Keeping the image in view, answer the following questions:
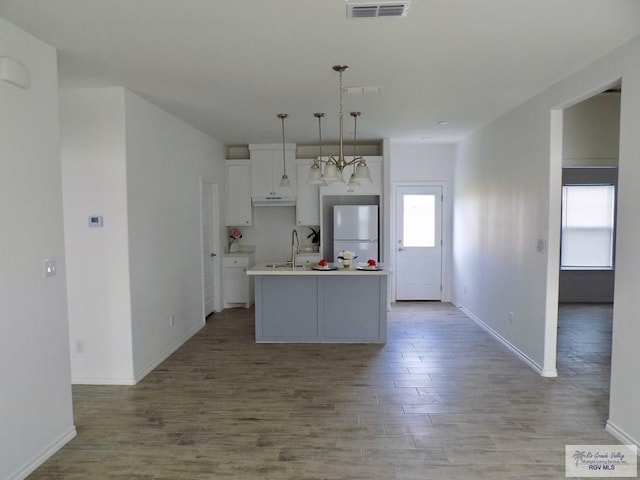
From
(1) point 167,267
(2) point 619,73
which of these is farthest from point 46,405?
(2) point 619,73

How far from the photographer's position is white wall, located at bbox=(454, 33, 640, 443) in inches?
108

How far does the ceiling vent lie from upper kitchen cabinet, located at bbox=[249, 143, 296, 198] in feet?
14.7

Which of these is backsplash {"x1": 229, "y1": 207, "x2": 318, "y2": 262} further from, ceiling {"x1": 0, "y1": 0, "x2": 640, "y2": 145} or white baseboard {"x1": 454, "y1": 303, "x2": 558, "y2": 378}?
white baseboard {"x1": 454, "y1": 303, "x2": 558, "y2": 378}

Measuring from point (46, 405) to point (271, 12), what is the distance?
2745 mm

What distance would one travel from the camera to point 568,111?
4875 mm

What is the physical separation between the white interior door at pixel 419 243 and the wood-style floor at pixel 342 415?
2468mm

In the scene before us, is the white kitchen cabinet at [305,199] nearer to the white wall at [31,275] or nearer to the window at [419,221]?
the window at [419,221]

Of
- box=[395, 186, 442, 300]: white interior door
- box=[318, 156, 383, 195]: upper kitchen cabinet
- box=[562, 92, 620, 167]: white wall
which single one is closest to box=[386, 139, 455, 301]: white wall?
box=[395, 186, 442, 300]: white interior door

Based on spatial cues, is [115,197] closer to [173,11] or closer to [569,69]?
[173,11]

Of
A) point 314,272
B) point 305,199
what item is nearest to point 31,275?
point 314,272

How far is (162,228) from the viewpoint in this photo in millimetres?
4438

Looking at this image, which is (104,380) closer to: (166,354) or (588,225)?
(166,354)

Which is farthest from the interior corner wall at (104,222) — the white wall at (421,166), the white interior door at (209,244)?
the white wall at (421,166)

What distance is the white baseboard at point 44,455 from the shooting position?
2.44m
